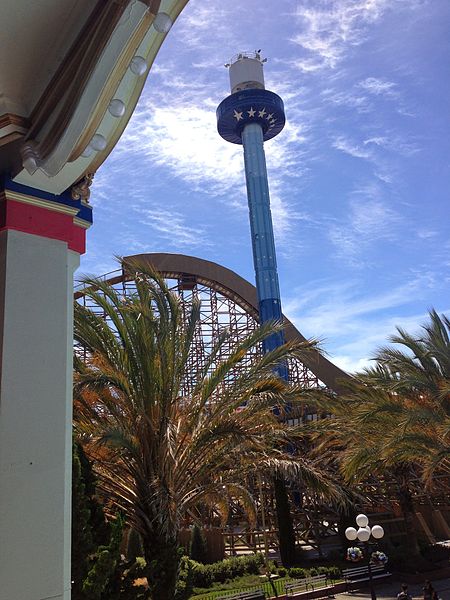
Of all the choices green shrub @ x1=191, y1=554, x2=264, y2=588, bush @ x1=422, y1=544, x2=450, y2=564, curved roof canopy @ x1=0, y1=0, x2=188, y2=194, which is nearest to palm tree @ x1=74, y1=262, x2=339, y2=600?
curved roof canopy @ x1=0, y1=0, x2=188, y2=194

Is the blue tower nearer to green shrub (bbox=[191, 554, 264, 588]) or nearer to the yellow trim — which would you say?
green shrub (bbox=[191, 554, 264, 588])

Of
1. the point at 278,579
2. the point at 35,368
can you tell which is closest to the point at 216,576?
the point at 278,579

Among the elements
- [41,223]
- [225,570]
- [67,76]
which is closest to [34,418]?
[41,223]

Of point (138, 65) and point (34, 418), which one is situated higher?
point (138, 65)

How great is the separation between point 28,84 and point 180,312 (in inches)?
205

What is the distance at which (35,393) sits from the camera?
2.87 metres

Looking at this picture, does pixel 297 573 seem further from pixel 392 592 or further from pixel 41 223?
pixel 41 223

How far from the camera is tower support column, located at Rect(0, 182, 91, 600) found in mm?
2686

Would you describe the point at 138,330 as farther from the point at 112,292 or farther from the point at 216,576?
the point at 216,576

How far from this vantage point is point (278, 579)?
1385 centimetres

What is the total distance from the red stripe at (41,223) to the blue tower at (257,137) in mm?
24106

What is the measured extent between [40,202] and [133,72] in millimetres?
937

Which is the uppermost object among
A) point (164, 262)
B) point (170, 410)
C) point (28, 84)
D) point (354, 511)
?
point (164, 262)

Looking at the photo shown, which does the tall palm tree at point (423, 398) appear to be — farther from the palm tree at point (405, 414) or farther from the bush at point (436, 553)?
the bush at point (436, 553)
